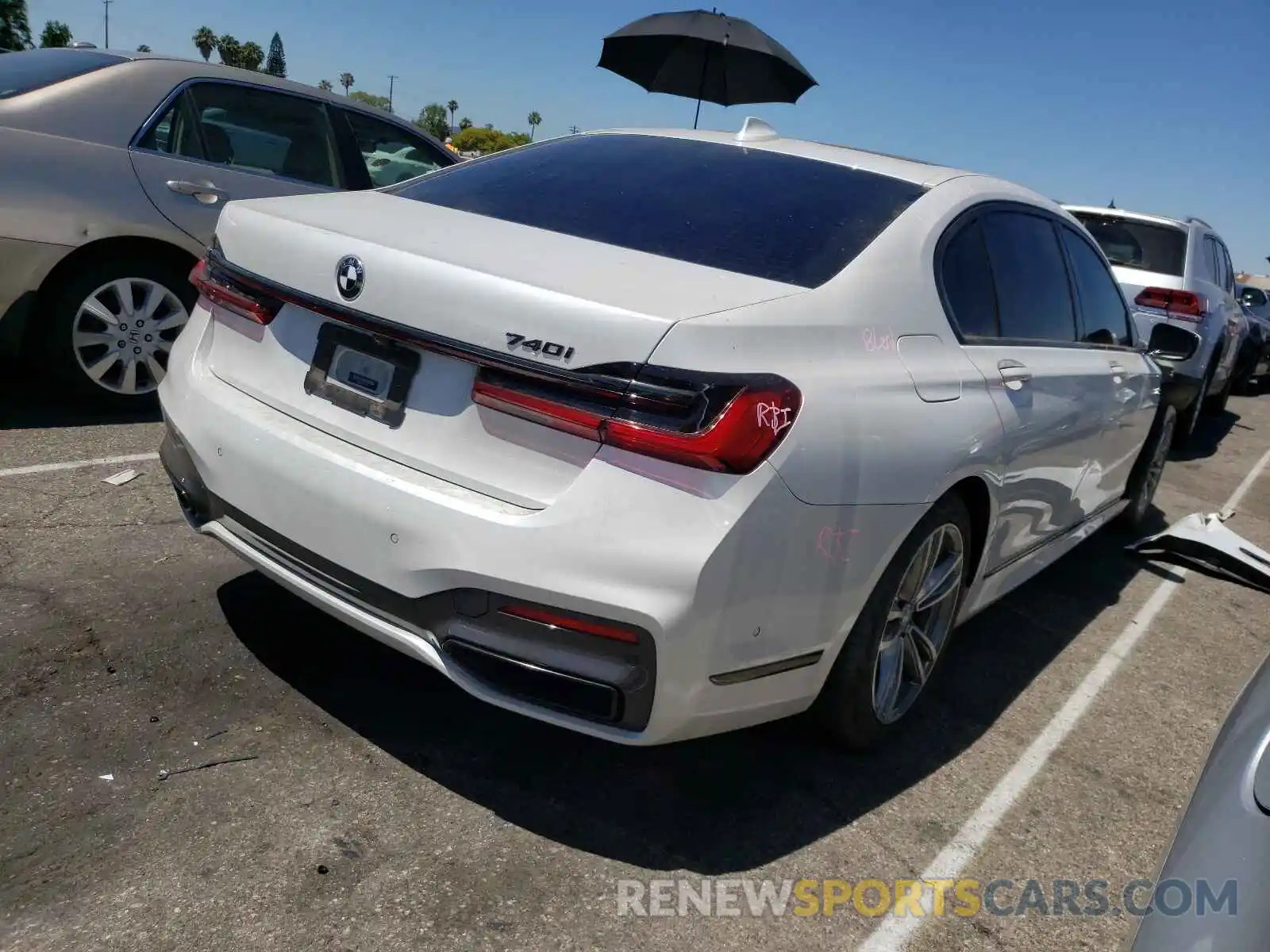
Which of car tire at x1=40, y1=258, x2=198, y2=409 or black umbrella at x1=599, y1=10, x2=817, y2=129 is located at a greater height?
black umbrella at x1=599, y1=10, x2=817, y2=129

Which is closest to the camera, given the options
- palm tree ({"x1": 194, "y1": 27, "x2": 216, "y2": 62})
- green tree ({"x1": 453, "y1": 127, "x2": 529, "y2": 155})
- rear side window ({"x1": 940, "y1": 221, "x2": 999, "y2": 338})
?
rear side window ({"x1": 940, "y1": 221, "x2": 999, "y2": 338})

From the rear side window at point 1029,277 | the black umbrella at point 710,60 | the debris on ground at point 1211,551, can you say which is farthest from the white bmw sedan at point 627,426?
the black umbrella at point 710,60

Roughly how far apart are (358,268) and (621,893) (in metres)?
1.53

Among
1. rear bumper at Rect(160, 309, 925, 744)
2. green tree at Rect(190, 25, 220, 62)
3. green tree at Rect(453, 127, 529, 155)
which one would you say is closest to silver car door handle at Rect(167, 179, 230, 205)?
rear bumper at Rect(160, 309, 925, 744)

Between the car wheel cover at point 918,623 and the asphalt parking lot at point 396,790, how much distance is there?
0.18 m

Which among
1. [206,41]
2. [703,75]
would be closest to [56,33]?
[206,41]

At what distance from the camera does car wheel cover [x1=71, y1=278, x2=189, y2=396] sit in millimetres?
4797

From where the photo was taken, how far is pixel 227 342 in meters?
2.86

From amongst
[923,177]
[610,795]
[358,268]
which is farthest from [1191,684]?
[358,268]

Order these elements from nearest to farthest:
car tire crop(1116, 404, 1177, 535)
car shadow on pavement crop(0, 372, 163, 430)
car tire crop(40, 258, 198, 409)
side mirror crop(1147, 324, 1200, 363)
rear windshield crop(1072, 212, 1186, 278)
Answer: car tire crop(40, 258, 198, 409), car shadow on pavement crop(0, 372, 163, 430), side mirror crop(1147, 324, 1200, 363), car tire crop(1116, 404, 1177, 535), rear windshield crop(1072, 212, 1186, 278)

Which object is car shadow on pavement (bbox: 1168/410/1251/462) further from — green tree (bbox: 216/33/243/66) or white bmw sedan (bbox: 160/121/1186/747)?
green tree (bbox: 216/33/243/66)

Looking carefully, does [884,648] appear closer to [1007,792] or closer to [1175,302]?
[1007,792]

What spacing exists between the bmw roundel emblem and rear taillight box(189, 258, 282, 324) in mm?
274

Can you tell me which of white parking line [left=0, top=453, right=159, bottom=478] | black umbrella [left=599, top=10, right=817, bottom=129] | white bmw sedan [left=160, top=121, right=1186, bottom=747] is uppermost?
black umbrella [left=599, top=10, right=817, bottom=129]
